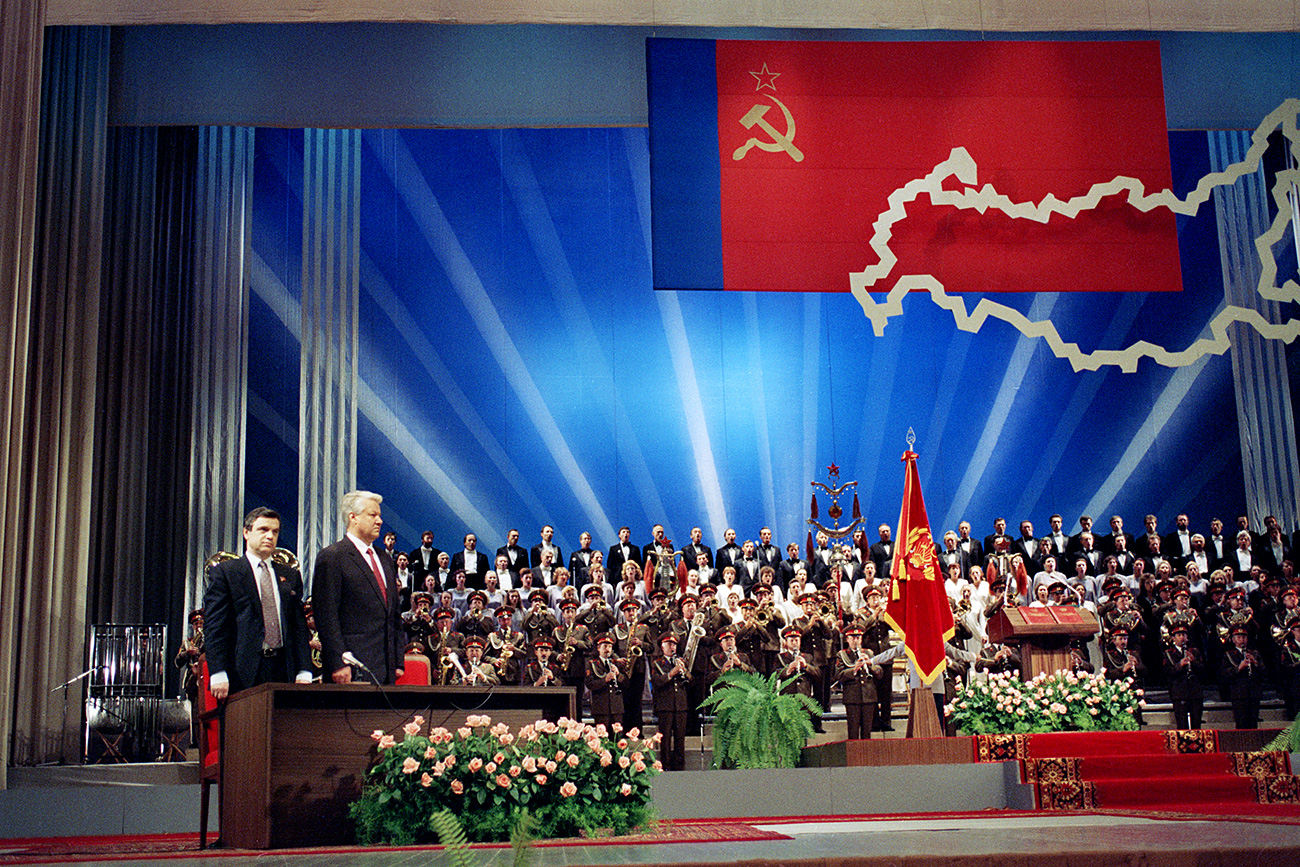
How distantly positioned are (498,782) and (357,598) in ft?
3.08

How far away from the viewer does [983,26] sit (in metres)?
10.3

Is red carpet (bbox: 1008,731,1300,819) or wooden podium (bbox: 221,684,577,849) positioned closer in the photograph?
wooden podium (bbox: 221,684,577,849)

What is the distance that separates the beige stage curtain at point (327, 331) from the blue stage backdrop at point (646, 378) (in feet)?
0.52

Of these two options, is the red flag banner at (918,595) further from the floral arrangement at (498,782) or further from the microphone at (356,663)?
the microphone at (356,663)

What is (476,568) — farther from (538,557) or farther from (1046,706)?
(1046,706)

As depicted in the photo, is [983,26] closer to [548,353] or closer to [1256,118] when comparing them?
[1256,118]

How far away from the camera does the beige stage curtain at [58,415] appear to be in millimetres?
9359

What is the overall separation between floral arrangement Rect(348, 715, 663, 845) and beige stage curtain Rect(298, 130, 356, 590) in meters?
8.22

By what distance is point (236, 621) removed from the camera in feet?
14.9

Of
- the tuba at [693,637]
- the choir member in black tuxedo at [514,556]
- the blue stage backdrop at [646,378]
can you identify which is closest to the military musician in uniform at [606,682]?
the tuba at [693,637]

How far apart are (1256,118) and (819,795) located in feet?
28.8

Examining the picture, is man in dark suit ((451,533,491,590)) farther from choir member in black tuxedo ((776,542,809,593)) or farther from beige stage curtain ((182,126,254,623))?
choir member in black tuxedo ((776,542,809,593))

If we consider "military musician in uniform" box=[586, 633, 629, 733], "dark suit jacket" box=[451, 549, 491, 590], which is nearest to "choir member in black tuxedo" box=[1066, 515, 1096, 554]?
"military musician in uniform" box=[586, 633, 629, 733]

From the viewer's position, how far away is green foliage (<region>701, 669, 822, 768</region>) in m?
7.43
